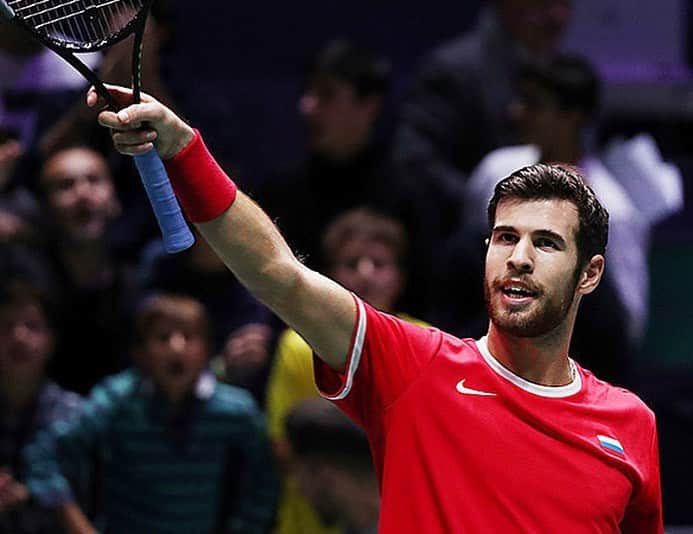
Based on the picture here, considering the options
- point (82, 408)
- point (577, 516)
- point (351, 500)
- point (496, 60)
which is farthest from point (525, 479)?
point (496, 60)

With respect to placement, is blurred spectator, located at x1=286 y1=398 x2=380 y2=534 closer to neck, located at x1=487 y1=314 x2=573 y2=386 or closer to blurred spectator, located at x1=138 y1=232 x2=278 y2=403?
blurred spectator, located at x1=138 y1=232 x2=278 y2=403

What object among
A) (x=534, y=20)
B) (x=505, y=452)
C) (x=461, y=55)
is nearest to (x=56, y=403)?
(x=461, y=55)

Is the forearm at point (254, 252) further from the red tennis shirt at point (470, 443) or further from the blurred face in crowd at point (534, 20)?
the blurred face in crowd at point (534, 20)

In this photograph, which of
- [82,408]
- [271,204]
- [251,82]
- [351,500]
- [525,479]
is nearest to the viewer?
[525,479]

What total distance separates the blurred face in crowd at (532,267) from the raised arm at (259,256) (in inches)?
12.2

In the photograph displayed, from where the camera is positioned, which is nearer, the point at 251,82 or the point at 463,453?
the point at 463,453

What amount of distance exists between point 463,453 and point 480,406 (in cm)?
11

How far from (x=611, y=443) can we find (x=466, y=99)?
360 cm

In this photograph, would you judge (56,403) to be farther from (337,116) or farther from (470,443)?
(470,443)

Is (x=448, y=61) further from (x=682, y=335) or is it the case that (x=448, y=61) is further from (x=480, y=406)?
(x=480, y=406)

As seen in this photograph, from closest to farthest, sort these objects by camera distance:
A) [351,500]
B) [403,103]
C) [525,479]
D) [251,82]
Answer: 1. [525,479]
2. [351,500]
3. [403,103]
4. [251,82]

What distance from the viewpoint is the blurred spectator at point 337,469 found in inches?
193

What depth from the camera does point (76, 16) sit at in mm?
3324

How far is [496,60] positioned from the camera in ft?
22.9
